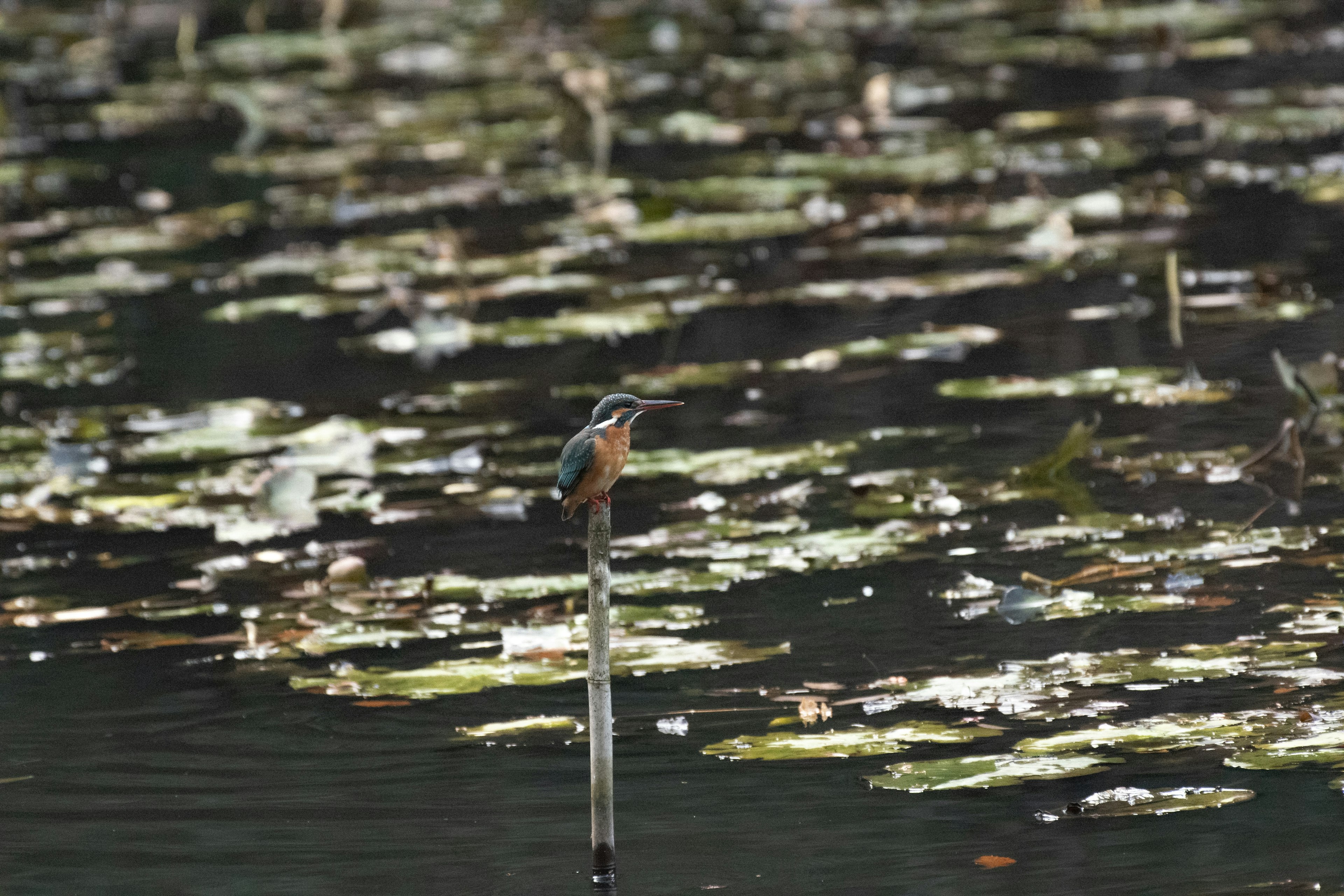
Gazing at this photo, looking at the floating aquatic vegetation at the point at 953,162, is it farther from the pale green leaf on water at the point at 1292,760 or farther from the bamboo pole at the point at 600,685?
the bamboo pole at the point at 600,685

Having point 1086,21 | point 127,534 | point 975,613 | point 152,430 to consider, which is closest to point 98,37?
point 1086,21

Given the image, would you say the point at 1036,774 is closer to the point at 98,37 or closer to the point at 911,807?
the point at 911,807

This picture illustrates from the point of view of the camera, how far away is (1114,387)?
5664mm

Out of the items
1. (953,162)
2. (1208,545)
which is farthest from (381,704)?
(953,162)

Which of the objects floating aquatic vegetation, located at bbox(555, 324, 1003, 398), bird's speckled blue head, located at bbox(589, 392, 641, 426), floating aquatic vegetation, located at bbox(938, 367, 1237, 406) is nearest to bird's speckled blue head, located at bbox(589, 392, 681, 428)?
bird's speckled blue head, located at bbox(589, 392, 641, 426)

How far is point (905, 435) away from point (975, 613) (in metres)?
1.34

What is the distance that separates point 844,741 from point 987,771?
0.31m

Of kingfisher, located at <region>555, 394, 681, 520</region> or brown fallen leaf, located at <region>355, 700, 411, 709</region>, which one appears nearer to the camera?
kingfisher, located at <region>555, 394, 681, 520</region>

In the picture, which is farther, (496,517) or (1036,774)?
(496,517)

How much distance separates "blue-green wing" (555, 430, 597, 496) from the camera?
10.2 feet

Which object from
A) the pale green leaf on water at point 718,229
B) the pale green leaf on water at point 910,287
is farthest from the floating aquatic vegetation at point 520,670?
the pale green leaf on water at point 718,229

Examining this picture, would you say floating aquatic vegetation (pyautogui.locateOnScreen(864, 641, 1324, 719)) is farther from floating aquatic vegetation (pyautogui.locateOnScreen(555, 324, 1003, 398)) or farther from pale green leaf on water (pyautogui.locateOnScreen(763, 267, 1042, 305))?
pale green leaf on water (pyautogui.locateOnScreen(763, 267, 1042, 305))

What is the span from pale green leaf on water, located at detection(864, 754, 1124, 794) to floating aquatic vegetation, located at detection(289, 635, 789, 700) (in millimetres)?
675

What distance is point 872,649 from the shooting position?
401 centimetres
